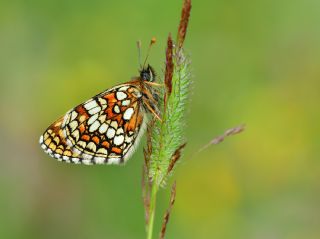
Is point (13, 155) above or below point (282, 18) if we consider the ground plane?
below

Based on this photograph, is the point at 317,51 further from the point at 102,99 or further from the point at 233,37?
the point at 102,99

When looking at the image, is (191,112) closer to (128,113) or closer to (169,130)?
(128,113)

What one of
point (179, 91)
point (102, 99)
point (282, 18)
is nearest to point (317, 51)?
point (282, 18)

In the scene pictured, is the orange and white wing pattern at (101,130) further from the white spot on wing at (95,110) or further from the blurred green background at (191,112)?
the blurred green background at (191,112)

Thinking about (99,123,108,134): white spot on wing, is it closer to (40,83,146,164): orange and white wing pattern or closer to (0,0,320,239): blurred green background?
(40,83,146,164): orange and white wing pattern

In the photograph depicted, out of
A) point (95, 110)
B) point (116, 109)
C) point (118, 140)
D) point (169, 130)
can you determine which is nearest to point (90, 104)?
point (95, 110)

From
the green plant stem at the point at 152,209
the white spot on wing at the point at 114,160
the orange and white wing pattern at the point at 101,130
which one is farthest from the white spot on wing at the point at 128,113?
the green plant stem at the point at 152,209
